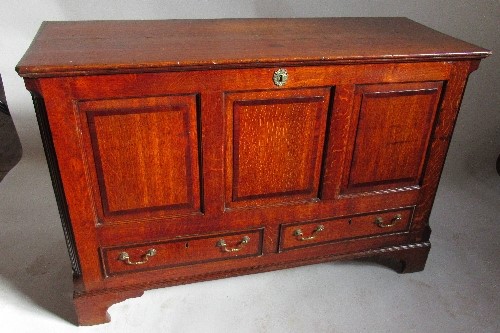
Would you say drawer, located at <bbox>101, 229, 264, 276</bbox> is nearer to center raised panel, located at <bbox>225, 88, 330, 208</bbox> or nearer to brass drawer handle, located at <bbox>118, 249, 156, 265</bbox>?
brass drawer handle, located at <bbox>118, 249, 156, 265</bbox>

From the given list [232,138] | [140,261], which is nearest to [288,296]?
[140,261]

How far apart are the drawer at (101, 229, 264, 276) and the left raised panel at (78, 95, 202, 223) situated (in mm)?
121

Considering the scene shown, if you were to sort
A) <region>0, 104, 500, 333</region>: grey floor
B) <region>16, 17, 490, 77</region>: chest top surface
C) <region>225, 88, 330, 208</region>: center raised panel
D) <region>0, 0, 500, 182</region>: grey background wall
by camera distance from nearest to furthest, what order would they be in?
1. <region>16, 17, 490, 77</region>: chest top surface
2. <region>225, 88, 330, 208</region>: center raised panel
3. <region>0, 104, 500, 333</region>: grey floor
4. <region>0, 0, 500, 182</region>: grey background wall

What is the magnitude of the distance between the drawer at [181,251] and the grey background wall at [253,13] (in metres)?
1.13

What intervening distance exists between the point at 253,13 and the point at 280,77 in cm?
99

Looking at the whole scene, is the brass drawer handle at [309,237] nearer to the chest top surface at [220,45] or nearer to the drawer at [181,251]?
the drawer at [181,251]

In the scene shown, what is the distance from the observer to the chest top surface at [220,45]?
1217mm

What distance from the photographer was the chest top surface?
3.99 ft

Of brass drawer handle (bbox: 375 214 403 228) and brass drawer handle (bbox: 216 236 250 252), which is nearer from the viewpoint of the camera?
brass drawer handle (bbox: 216 236 250 252)

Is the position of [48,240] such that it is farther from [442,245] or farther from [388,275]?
[442,245]

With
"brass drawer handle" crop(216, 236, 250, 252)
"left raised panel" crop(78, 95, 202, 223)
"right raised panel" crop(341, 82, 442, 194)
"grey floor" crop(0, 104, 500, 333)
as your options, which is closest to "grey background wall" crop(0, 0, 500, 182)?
"grey floor" crop(0, 104, 500, 333)

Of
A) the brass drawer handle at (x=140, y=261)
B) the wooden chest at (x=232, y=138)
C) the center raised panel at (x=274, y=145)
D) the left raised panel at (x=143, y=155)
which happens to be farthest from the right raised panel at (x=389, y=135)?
the brass drawer handle at (x=140, y=261)

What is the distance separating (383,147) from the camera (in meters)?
1.55

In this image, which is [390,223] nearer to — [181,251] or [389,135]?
[389,135]
